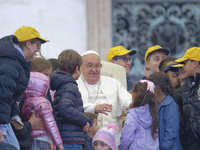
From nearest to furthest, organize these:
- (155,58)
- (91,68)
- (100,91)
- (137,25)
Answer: (91,68) → (100,91) → (155,58) → (137,25)

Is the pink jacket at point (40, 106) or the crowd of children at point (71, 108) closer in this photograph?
the crowd of children at point (71, 108)

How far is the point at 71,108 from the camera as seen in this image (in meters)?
5.16

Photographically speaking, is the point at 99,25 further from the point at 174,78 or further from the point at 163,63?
the point at 174,78

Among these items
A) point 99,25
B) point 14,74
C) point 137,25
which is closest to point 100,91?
point 14,74

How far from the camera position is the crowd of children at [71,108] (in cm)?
452

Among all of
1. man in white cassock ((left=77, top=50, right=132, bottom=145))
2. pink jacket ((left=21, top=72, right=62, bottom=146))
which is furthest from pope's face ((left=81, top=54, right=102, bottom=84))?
pink jacket ((left=21, top=72, right=62, bottom=146))

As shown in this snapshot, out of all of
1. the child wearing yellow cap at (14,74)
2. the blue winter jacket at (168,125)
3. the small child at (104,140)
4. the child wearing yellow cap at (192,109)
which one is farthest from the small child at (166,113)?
the child wearing yellow cap at (14,74)

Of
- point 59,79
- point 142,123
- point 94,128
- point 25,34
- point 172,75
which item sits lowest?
point 94,128

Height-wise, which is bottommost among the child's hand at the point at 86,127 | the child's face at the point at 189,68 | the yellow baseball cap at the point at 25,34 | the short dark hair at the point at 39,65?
the child's hand at the point at 86,127

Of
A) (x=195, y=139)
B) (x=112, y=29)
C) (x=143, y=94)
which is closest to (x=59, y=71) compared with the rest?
(x=143, y=94)

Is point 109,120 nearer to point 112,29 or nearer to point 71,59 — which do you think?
point 71,59

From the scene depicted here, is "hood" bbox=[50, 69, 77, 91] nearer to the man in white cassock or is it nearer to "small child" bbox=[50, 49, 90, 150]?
"small child" bbox=[50, 49, 90, 150]

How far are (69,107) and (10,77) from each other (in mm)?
969

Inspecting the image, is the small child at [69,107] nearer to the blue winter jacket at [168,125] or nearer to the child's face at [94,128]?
the child's face at [94,128]
